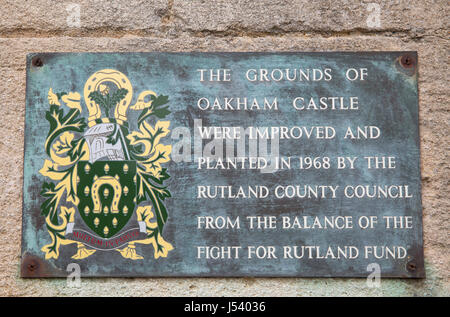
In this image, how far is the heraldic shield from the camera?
7.53 feet

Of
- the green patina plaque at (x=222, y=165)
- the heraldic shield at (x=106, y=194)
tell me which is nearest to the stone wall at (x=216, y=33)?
the green patina plaque at (x=222, y=165)

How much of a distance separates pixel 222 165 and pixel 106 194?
1.69 ft

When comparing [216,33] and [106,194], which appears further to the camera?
[216,33]

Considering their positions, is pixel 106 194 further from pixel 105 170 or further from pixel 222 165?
pixel 222 165

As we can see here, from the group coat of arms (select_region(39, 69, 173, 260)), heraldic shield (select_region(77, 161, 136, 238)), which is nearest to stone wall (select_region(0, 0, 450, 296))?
coat of arms (select_region(39, 69, 173, 260))

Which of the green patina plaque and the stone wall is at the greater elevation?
the stone wall

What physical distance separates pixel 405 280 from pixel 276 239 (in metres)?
0.57

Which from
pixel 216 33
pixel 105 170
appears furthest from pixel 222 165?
pixel 216 33

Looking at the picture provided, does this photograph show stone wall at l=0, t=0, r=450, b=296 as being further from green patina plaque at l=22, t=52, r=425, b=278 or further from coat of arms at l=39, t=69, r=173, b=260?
coat of arms at l=39, t=69, r=173, b=260

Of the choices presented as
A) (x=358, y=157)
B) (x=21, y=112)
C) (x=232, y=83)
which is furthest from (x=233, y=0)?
(x=21, y=112)

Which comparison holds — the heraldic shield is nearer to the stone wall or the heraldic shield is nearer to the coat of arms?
the coat of arms

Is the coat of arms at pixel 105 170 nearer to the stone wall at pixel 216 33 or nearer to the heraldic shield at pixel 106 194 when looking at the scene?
the heraldic shield at pixel 106 194

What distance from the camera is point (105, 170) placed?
2336 millimetres

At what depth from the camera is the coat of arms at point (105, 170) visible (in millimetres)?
2291
